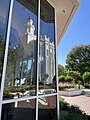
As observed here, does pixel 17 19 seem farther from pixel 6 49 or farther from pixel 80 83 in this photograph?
pixel 80 83

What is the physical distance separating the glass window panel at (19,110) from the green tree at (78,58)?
27025mm

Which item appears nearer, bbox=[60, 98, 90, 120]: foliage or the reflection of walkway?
bbox=[60, 98, 90, 120]: foliage

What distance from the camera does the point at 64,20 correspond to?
4.72m

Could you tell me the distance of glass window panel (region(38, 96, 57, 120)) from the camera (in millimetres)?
2614

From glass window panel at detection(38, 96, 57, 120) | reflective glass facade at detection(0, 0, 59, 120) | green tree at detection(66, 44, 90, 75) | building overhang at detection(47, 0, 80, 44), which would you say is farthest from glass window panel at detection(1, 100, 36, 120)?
green tree at detection(66, 44, 90, 75)

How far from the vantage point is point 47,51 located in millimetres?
3264

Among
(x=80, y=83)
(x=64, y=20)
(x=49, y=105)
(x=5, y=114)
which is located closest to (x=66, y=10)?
(x=64, y=20)

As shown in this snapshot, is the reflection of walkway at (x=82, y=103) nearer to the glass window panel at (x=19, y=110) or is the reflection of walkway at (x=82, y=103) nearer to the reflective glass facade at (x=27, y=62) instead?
the reflective glass facade at (x=27, y=62)

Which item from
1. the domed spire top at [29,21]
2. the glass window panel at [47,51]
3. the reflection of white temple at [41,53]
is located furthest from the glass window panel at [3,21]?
the glass window panel at [47,51]

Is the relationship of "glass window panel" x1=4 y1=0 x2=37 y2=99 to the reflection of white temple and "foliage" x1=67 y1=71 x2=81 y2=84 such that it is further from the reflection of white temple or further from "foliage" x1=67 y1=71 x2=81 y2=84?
"foliage" x1=67 y1=71 x2=81 y2=84

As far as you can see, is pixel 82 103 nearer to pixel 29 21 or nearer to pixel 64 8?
pixel 64 8

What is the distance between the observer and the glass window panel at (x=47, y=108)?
2.61m

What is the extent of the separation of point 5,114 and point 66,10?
122 inches

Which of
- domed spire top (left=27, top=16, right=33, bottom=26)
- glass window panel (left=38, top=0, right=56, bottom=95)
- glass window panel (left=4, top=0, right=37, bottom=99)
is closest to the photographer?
glass window panel (left=4, top=0, right=37, bottom=99)
